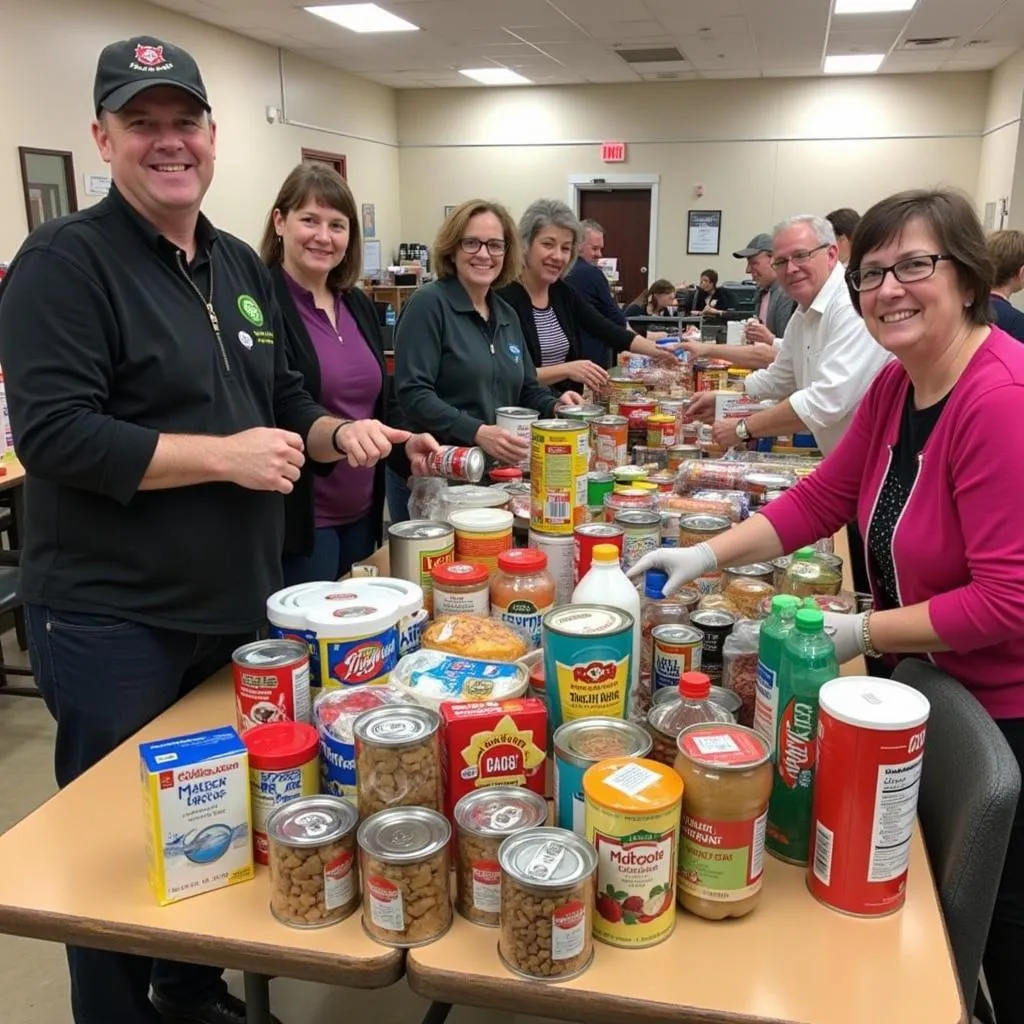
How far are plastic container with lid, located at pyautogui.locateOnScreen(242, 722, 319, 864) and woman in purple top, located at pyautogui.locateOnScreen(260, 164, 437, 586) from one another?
1.22 metres

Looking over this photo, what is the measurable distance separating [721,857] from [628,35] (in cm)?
872

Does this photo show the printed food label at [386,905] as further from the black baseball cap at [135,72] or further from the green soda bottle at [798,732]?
the black baseball cap at [135,72]

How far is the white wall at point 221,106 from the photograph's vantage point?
601 cm

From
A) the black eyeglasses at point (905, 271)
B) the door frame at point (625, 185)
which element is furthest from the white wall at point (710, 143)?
the black eyeglasses at point (905, 271)

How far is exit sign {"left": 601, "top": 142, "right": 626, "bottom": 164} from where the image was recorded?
11344mm

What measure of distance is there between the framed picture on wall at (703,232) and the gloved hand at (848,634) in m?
10.8

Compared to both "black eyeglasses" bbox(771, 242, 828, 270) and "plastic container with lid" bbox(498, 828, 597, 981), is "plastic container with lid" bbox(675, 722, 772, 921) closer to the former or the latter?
"plastic container with lid" bbox(498, 828, 597, 981)

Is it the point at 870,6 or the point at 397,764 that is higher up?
the point at 870,6

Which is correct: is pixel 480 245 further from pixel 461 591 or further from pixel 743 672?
pixel 743 672

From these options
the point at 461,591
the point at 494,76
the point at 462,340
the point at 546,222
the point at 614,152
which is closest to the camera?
the point at 461,591

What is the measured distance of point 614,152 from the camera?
1136cm

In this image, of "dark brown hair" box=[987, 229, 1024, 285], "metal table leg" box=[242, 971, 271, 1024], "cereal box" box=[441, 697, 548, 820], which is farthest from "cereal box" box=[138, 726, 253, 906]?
"dark brown hair" box=[987, 229, 1024, 285]

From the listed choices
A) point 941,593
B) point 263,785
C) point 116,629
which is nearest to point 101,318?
point 116,629

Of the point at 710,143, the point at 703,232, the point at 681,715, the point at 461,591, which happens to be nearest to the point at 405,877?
the point at 681,715
